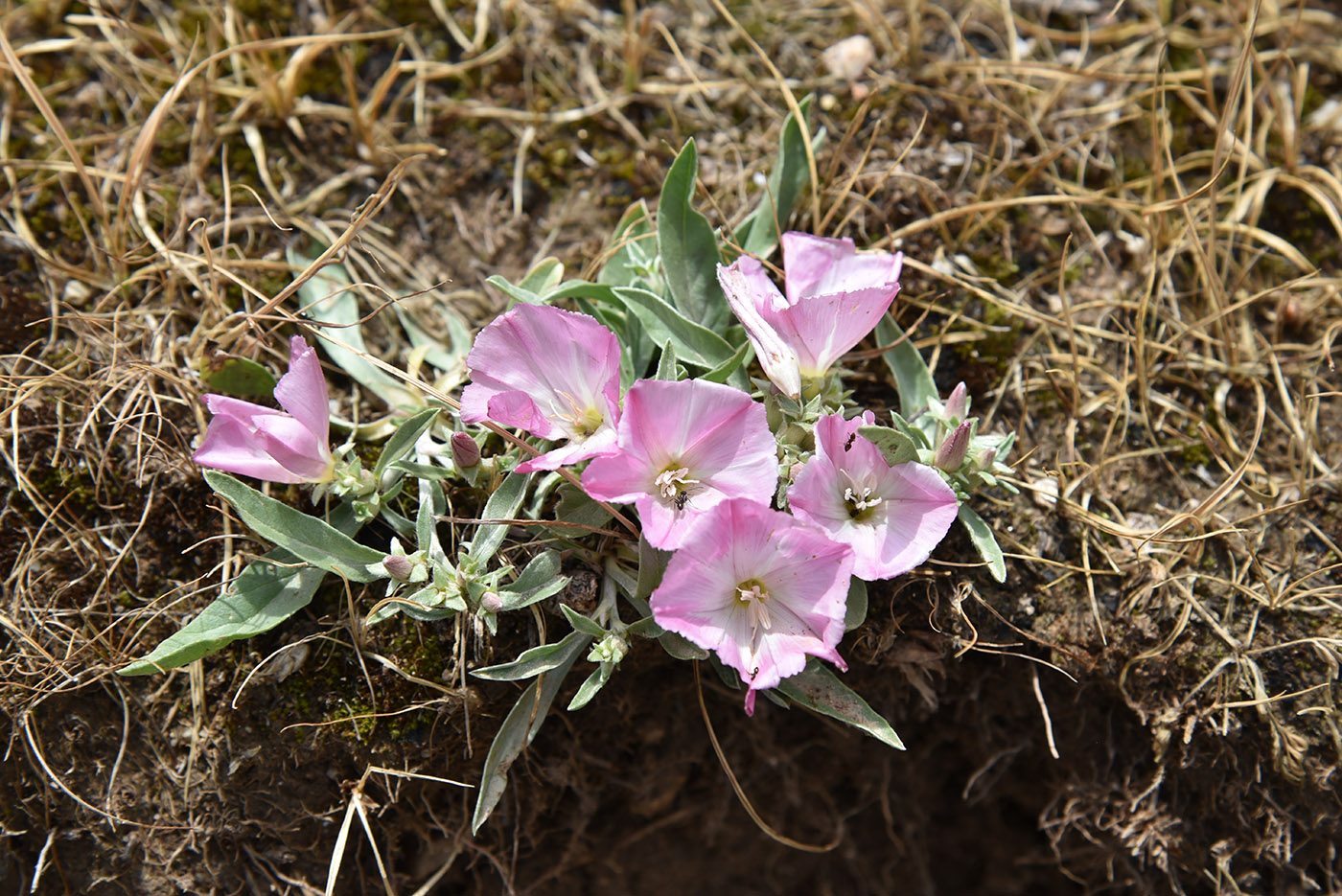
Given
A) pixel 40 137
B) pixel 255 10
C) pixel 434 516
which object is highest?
pixel 255 10

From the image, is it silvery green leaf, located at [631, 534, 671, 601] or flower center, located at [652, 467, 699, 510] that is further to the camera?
silvery green leaf, located at [631, 534, 671, 601]

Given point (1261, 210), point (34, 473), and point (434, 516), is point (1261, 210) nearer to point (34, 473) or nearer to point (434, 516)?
point (434, 516)

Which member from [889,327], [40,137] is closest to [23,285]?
[40,137]

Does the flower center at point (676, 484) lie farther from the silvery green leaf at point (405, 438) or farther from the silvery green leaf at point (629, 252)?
the silvery green leaf at point (629, 252)

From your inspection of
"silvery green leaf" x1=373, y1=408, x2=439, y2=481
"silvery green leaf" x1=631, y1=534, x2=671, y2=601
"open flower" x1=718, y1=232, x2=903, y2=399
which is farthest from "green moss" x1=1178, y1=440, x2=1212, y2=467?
"silvery green leaf" x1=373, y1=408, x2=439, y2=481

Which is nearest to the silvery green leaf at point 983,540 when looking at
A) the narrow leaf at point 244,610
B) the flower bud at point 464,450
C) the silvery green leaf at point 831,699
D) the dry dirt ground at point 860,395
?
the dry dirt ground at point 860,395

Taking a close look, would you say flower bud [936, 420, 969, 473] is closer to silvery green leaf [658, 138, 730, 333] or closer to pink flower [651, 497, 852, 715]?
pink flower [651, 497, 852, 715]

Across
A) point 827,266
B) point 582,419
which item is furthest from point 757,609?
point 827,266
